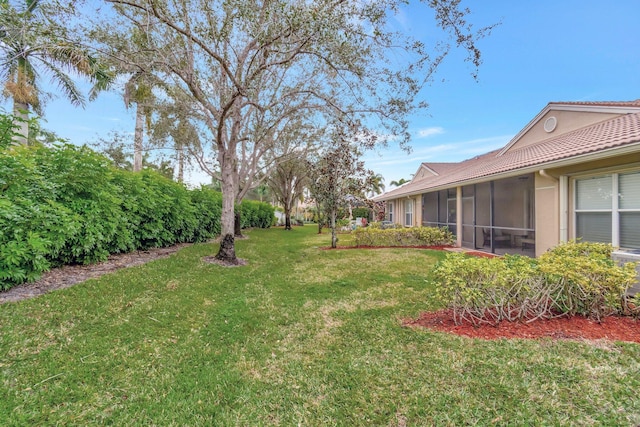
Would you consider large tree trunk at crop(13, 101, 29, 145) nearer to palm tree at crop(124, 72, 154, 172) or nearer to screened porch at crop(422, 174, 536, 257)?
palm tree at crop(124, 72, 154, 172)

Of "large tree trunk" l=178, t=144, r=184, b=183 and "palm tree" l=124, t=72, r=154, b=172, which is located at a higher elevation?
"palm tree" l=124, t=72, r=154, b=172

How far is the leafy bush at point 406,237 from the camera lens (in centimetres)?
1192

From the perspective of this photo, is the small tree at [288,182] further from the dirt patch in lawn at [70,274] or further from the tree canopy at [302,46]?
the dirt patch in lawn at [70,274]

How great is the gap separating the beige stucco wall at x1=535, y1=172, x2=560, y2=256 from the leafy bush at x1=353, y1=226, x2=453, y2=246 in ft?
13.8

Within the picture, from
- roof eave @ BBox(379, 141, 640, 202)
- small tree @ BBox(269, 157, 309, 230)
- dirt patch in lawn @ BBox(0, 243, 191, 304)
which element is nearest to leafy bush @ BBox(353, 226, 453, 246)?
roof eave @ BBox(379, 141, 640, 202)

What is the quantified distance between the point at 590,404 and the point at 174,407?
3407 millimetres

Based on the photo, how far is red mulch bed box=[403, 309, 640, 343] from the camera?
3.30m

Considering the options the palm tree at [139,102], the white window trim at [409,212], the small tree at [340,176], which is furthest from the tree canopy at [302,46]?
the white window trim at [409,212]

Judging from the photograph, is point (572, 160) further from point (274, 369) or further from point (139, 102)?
point (139, 102)

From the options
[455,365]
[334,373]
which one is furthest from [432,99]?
[334,373]

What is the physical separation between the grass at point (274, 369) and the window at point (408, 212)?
13657 millimetres

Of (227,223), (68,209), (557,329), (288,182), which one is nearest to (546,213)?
(557,329)

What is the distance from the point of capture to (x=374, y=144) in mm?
8367

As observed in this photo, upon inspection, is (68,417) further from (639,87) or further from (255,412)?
(639,87)
